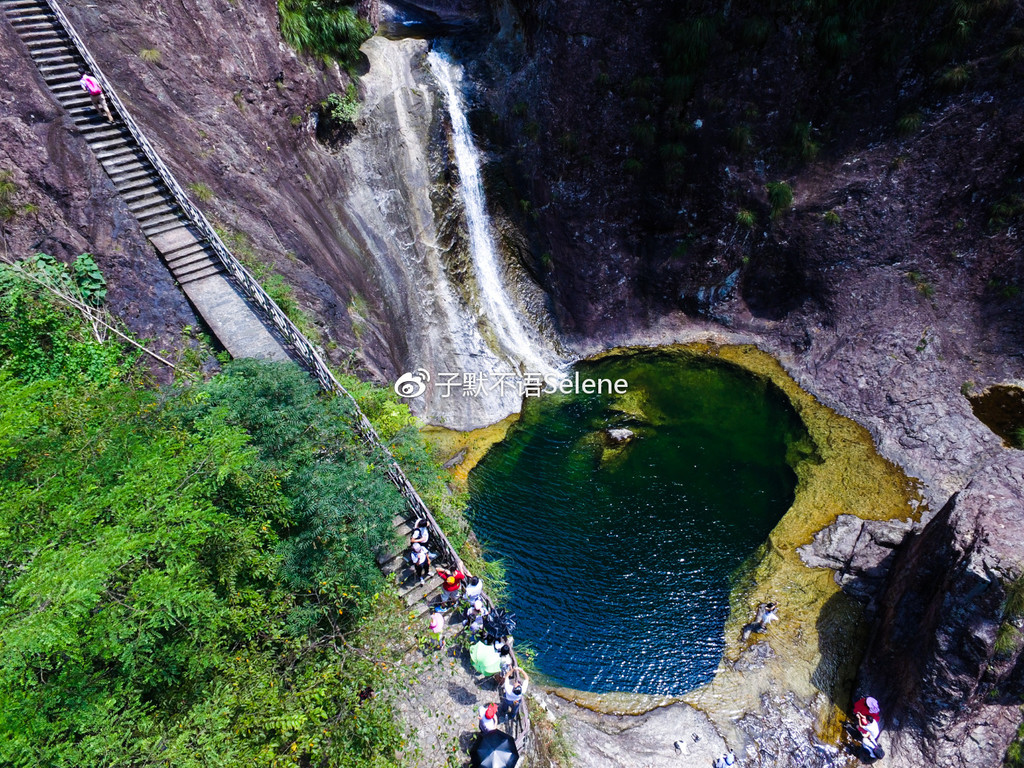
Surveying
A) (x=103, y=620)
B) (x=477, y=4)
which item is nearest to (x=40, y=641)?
(x=103, y=620)

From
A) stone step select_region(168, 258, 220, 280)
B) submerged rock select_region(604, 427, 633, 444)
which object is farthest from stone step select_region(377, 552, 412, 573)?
submerged rock select_region(604, 427, 633, 444)

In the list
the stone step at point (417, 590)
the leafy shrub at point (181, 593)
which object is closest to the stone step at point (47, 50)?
the leafy shrub at point (181, 593)

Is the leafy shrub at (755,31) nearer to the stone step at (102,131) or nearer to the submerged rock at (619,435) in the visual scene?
the submerged rock at (619,435)

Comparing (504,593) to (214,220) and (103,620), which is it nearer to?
(103,620)

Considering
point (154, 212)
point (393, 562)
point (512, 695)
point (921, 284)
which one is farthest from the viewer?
point (921, 284)

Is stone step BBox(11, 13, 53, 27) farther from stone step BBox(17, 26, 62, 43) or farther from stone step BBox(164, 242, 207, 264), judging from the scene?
stone step BBox(164, 242, 207, 264)

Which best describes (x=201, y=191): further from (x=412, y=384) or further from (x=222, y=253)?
(x=412, y=384)

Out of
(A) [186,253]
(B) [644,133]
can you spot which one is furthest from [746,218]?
(A) [186,253]
